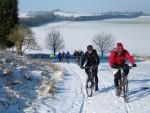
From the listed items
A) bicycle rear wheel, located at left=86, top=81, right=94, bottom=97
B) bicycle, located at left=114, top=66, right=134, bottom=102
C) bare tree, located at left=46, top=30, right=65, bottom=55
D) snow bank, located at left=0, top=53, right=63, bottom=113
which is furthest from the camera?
bare tree, located at left=46, top=30, right=65, bottom=55

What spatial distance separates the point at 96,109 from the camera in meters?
12.3

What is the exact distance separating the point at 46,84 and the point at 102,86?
8.65ft

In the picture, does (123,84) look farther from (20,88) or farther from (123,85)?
(20,88)

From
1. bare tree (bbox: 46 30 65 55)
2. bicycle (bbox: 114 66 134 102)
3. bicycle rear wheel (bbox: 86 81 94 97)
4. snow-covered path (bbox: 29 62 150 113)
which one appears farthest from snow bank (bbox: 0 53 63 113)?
bare tree (bbox: 46 30 65 55)

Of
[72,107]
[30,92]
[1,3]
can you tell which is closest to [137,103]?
[72,107]

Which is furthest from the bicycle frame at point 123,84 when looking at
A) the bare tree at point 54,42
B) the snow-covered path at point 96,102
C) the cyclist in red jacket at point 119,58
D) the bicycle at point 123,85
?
the bare tree at point 54,42

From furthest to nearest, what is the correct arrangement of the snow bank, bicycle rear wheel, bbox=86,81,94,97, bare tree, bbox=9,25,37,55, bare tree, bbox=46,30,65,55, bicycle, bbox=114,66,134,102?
bare tree, bbox=46,30,65,55, bare tree, bbox=9,25,37,55, bicycle rear wheel, bbox=86,81,94,97, bicycle, bbox=114,66,134,102, the snow bank

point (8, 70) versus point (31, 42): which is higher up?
point (8, 70)

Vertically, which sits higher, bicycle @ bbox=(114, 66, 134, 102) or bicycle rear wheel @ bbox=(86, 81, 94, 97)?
bicycle @ bbox=(114, 66, 134, 102)

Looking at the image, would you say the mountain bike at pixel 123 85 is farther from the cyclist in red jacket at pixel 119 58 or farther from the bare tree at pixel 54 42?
the bare tree at pixel 54 42

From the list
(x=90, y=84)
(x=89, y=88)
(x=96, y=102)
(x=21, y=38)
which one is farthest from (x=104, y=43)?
(x=96, y=102)

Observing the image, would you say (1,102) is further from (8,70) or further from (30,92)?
(8,70)

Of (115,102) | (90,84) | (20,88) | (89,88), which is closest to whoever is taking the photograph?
(115,102)

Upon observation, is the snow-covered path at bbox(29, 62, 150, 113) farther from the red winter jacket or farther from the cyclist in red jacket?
the red winter jacket
